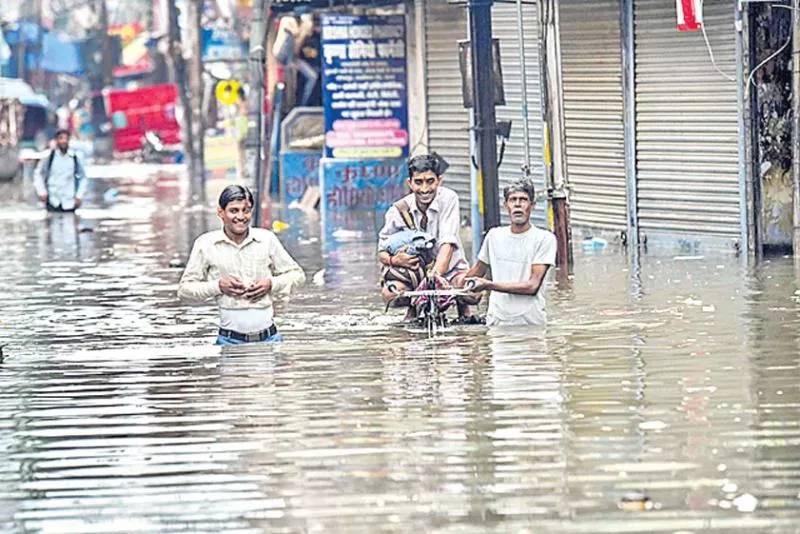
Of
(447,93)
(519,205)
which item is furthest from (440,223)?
(447,93)

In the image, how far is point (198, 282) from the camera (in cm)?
1302

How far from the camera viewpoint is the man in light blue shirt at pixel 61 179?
33.3 m

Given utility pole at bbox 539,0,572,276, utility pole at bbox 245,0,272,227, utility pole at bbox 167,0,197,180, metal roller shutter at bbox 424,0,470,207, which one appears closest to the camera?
utility pole at bbox 539,0,572,276

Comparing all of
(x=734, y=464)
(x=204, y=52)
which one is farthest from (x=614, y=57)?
(x=204, y=52)

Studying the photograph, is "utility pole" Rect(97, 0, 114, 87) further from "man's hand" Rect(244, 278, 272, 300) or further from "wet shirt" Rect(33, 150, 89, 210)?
"man's hand" Rect(244, 278, 272, 300)

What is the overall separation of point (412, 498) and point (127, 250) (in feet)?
57.6

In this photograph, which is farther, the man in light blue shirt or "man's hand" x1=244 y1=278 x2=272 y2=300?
the man in light blue shirt

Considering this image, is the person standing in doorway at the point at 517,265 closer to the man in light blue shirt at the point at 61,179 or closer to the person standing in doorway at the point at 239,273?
the person standing in doorway at the point at 239,273

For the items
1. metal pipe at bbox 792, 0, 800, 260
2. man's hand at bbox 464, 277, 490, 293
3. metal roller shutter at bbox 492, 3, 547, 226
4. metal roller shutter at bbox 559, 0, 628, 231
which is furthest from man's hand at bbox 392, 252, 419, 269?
metal roller shutter at bbox 492, 3, 547, 226

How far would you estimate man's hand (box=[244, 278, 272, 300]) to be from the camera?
12.9m

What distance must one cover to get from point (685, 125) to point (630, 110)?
3.44 ft

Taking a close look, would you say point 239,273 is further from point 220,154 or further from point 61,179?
point 220,154

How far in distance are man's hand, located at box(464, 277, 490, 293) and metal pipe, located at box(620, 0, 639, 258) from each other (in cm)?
959

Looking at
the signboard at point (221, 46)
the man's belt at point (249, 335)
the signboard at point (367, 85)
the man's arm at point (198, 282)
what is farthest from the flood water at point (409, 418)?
the signboard at point (221, 46)
